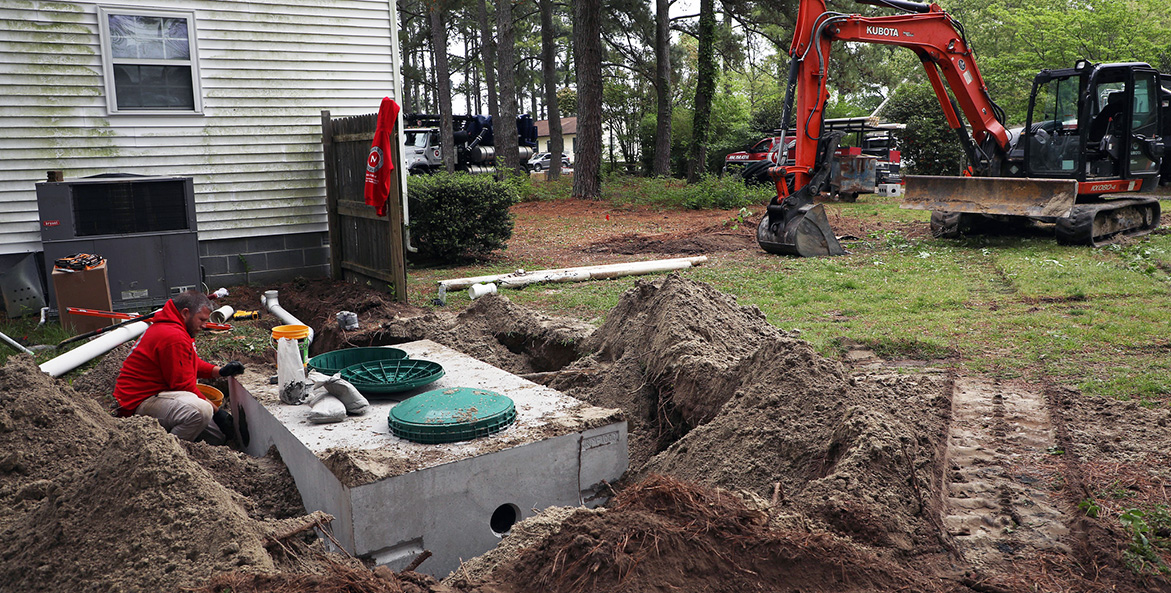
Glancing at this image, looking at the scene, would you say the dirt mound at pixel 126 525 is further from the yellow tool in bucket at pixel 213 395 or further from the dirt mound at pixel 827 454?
the dirt mound at pixel 827 454

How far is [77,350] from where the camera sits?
6.50 metres

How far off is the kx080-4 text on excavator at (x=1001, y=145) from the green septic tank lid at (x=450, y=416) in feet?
26.4

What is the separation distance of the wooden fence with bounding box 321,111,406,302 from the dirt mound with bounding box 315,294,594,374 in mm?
1358

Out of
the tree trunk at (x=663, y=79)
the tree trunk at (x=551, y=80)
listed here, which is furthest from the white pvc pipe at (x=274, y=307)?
the tree trunk at (x=551, y=80)

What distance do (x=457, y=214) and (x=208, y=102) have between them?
3.49 m

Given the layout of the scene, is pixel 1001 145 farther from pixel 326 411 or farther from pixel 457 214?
pixel 326 411

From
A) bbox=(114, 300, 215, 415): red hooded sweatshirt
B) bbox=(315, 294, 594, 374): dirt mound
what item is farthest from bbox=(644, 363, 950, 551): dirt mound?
bbox=(114, 300, 215, 415): red hooded sweatshirt

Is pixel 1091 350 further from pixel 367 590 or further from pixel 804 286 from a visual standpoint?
pixel 367 590

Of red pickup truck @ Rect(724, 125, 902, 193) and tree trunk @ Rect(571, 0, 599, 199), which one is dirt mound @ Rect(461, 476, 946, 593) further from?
tree trunk @ Rect(571, 0, 599, 199)

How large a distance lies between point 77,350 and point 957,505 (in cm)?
655

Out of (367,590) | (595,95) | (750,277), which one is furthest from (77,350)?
(595,95)

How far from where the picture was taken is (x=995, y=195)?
11.9 meters

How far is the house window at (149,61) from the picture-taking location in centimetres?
872

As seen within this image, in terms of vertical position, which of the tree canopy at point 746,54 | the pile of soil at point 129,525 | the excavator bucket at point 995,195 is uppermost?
the tree canopy at point 746,54
